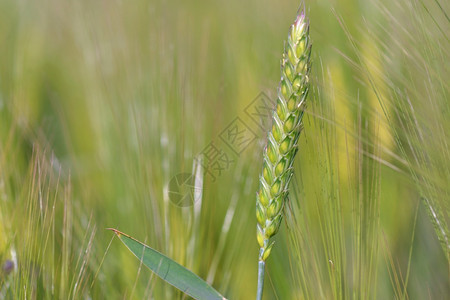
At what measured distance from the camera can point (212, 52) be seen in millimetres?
1063

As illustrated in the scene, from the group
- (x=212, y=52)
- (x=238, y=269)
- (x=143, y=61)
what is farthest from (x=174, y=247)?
(x=212, y=52)

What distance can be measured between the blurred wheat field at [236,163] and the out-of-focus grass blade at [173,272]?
0.07m

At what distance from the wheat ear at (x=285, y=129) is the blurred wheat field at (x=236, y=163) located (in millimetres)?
61

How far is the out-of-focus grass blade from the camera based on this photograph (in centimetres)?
46

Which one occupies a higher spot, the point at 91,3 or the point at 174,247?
the point at 91,3

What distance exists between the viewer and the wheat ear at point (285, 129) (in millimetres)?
422

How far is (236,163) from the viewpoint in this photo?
0.77 metres

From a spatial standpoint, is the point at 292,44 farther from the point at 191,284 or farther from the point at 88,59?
the point at 88,59

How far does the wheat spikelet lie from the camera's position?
0.42 metres

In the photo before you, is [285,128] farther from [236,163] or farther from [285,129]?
[236,163]

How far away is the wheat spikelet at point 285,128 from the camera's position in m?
0.42

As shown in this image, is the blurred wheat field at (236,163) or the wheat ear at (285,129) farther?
the blurred wheat field at (236,163)

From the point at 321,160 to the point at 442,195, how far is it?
0.14m

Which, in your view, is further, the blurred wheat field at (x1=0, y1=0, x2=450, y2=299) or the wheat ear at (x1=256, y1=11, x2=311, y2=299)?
the blurred wheat field at (x1=0, y1=0, x2=450, y2=299)
